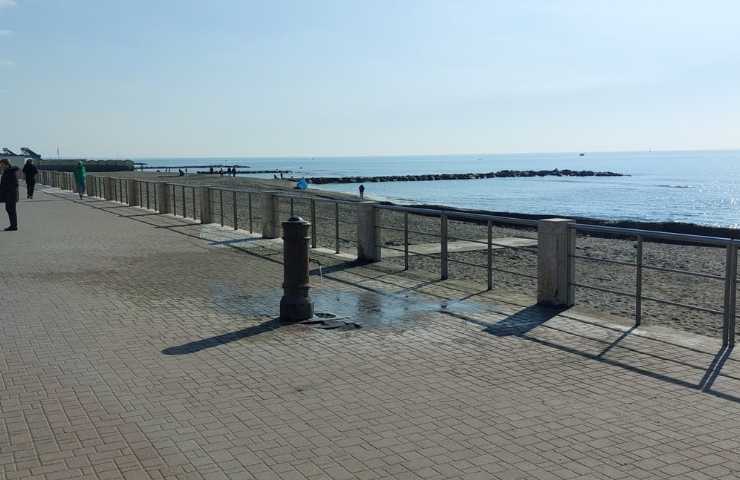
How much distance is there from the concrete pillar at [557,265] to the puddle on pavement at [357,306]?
0.87 m

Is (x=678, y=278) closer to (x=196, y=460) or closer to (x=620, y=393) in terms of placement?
(x=620, y=393)

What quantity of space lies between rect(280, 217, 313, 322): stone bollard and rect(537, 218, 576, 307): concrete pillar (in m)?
2.90

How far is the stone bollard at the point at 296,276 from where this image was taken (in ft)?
28.8

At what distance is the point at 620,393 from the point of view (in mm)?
6051

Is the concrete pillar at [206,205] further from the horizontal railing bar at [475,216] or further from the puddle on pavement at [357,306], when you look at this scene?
the puddle on pavement at [357,306]

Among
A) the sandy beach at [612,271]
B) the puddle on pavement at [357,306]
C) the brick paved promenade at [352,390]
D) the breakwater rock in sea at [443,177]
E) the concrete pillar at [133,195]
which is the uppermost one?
the concrete pillar at [133,195]

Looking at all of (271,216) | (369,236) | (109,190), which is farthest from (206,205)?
(109,190)

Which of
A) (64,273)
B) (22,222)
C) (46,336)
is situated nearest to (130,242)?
(64,273)

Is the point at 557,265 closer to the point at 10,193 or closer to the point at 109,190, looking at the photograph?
the point at 10,193

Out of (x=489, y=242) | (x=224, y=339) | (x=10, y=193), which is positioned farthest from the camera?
(x=10, y=193)

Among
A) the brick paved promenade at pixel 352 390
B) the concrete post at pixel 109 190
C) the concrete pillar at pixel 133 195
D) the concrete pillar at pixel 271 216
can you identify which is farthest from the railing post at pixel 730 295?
the concrete post at pixel 109 190

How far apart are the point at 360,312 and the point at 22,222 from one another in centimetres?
1627

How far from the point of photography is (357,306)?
9680 millimetres

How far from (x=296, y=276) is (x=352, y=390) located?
2920 mm
